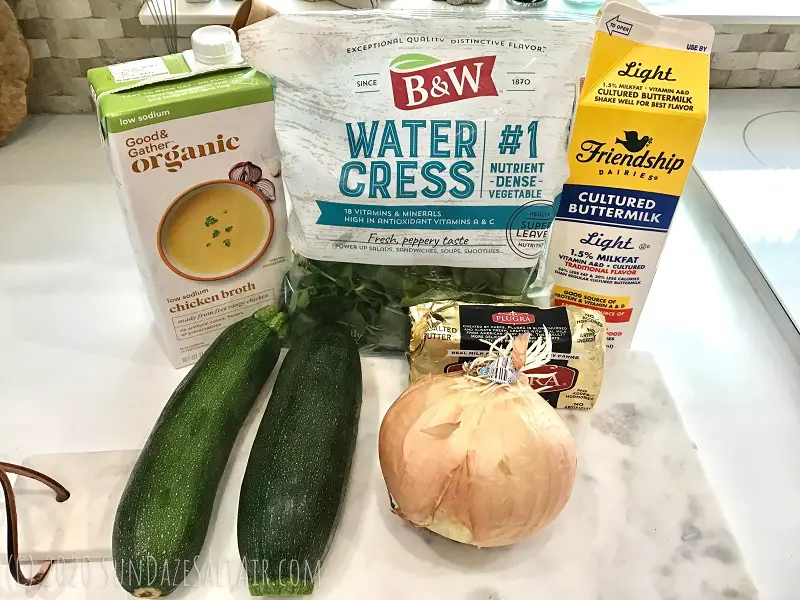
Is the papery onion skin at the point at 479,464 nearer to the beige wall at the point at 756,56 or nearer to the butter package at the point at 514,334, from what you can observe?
the butter package at the point at 514,334

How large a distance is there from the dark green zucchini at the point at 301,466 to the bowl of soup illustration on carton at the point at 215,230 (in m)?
0.12

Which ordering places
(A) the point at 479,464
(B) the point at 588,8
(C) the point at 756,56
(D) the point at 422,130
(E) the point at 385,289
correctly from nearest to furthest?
(A) the point at 479,464
(D) the point at 422,130
(E) the point at 385,289
(B) the point at 588,8
(C) the point at 756,56

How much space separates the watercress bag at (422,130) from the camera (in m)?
0.67

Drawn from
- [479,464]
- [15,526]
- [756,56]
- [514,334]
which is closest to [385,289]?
[514,334]

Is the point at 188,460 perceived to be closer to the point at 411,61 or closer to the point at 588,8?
the point at 411,61

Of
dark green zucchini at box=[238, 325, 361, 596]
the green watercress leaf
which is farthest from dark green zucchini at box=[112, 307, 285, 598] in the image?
the green watercress leaf

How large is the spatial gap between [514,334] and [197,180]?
0.35 metres

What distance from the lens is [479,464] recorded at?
587 millimetres

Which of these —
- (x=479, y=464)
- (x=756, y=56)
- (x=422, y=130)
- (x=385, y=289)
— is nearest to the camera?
(x=479, y=464)

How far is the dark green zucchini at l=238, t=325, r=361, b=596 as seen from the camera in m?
0.60

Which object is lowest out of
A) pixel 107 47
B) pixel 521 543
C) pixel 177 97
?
pixel 521 543

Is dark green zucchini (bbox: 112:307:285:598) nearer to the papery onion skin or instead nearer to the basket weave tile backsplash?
the papery onion skin

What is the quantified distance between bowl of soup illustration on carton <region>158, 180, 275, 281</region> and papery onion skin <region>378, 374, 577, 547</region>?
266 millimetres

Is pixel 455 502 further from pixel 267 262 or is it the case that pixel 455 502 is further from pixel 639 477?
pixel 267 262
